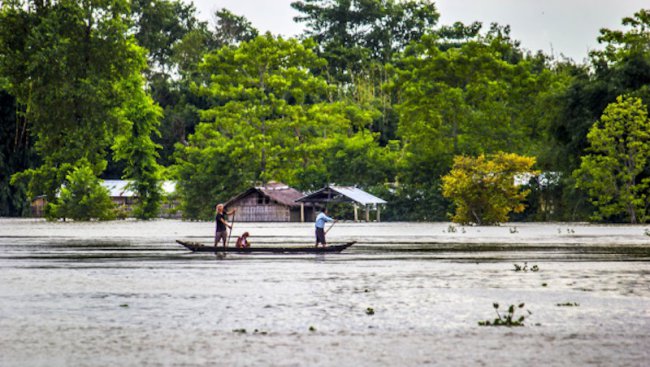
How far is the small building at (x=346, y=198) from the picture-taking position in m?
99.7

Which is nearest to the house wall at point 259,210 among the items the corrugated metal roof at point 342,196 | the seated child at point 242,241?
the corrugated metal roof at point 342,196

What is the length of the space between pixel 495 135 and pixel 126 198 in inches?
1995

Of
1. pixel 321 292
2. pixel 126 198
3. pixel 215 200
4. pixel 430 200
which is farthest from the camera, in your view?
pixel 126 198

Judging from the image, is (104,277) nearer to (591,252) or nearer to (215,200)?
(591,252)

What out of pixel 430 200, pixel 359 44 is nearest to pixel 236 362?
pixel 430 200

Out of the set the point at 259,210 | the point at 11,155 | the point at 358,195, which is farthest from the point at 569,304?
the point at 11,155

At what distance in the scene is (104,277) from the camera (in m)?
25.6

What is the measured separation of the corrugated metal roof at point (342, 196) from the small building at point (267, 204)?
11.6 feet

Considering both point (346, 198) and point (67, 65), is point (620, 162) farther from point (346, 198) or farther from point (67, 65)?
point (67, 65)

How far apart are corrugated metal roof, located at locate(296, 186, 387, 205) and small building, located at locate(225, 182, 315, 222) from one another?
354 cm

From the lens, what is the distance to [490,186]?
278 ft

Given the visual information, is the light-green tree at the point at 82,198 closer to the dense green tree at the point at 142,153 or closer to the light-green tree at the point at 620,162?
the dense green tree at the point at 142,153

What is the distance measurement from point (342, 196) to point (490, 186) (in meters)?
20.3

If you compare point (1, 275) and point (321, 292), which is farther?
point (1, 275)
